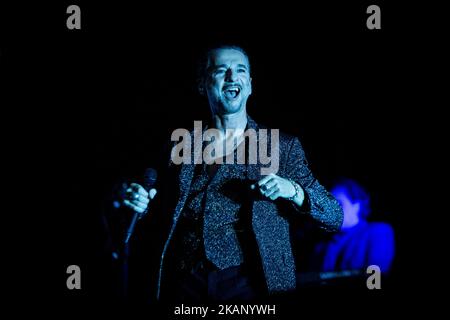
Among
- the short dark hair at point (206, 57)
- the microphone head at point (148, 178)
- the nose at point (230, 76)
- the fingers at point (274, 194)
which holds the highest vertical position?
the short dark hair at point (206, 57)

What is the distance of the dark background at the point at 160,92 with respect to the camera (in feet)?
7.72

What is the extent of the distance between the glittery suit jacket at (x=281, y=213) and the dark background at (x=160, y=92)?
2.40ft

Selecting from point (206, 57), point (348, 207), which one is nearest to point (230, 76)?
point (206, 57)

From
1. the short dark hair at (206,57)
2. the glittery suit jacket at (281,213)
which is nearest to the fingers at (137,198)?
the glittery suit jacket at (281,213)

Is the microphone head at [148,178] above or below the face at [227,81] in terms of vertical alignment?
below

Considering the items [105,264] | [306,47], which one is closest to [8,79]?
[105,264]

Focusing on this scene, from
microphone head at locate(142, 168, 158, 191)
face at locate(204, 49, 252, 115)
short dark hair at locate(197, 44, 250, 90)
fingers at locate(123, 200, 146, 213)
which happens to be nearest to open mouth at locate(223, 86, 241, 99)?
face at locate(204, 49, 252, 115)

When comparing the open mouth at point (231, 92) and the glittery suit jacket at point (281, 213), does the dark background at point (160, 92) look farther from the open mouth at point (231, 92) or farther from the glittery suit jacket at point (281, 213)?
the glittery suit jacket at point (281, 213)

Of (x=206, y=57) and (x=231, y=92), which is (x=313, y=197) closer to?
(x=231, y=92)

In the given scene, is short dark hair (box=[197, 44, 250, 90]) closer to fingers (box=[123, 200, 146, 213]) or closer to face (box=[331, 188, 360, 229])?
fingers (box=[123, 200, 146, 213])

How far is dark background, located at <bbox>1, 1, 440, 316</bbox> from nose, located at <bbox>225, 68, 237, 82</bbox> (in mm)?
553

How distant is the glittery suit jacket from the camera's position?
1.60m

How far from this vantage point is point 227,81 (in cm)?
187

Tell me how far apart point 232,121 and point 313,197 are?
572 mm
